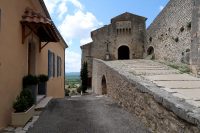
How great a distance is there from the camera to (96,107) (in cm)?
901

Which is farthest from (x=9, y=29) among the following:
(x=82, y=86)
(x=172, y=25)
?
(x=82, y=86)

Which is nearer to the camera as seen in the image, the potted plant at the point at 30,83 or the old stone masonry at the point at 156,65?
the old stone masonry at the point at 156,65

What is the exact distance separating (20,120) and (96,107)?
320 centimetres

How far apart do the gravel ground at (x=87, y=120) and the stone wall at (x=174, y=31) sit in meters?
7.11

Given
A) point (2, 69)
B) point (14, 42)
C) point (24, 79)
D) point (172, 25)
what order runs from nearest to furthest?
point (2, 69) < point (14, 42) < point (24, 79) < point (172, 25)

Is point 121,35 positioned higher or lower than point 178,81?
higher

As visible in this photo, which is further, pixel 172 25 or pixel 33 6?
pixel 172 25

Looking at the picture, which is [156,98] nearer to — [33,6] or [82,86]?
[33,6]

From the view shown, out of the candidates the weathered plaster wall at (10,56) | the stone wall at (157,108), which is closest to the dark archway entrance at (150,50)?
the stone wall at (157,108)

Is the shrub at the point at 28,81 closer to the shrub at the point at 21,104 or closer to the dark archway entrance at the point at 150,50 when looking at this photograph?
the shrub at the point at 21,104

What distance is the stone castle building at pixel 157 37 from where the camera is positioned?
43.4 feet

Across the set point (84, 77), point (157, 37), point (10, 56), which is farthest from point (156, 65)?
point (84, 77)

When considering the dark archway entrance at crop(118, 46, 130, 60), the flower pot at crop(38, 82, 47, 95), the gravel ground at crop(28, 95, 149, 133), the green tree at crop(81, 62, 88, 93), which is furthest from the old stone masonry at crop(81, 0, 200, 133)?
the flower pot at crop(38, 82, 47, 95)

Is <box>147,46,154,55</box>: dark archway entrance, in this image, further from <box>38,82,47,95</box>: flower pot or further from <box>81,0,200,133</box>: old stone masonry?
<box>38,82,47,95</box>: flower pot
